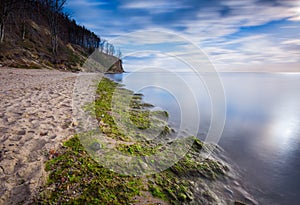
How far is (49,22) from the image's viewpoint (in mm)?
35281

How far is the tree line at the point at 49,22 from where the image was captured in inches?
967

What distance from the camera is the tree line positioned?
80.6 feet

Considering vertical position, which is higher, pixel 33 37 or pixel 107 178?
pixel 33 37

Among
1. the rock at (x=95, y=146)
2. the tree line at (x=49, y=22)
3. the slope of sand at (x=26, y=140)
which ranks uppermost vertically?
the tree line at (x=49, y=22)

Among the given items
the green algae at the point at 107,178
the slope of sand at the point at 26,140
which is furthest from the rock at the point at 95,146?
the slope of sand at the point at 26,140

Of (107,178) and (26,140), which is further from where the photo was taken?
(26,140)

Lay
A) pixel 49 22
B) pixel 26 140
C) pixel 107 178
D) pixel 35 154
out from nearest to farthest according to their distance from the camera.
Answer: pixel 107 178, pixel 35 154, pixel 26 140, pixel 49 22

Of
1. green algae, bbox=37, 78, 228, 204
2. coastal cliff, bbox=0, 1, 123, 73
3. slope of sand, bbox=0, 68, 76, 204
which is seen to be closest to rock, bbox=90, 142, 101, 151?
green algae, bbox=37, 78, 228, 204

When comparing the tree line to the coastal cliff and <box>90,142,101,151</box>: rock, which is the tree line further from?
<box>90,142,101,151</box>: rock

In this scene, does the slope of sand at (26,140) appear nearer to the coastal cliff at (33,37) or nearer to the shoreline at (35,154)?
the shoreline at (35,154)

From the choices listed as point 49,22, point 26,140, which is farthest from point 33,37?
point 26,140

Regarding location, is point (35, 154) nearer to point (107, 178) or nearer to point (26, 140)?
point (26, 140)

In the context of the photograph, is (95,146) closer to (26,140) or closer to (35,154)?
(35,154)

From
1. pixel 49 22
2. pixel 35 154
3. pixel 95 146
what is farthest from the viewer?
pixel 49 22
